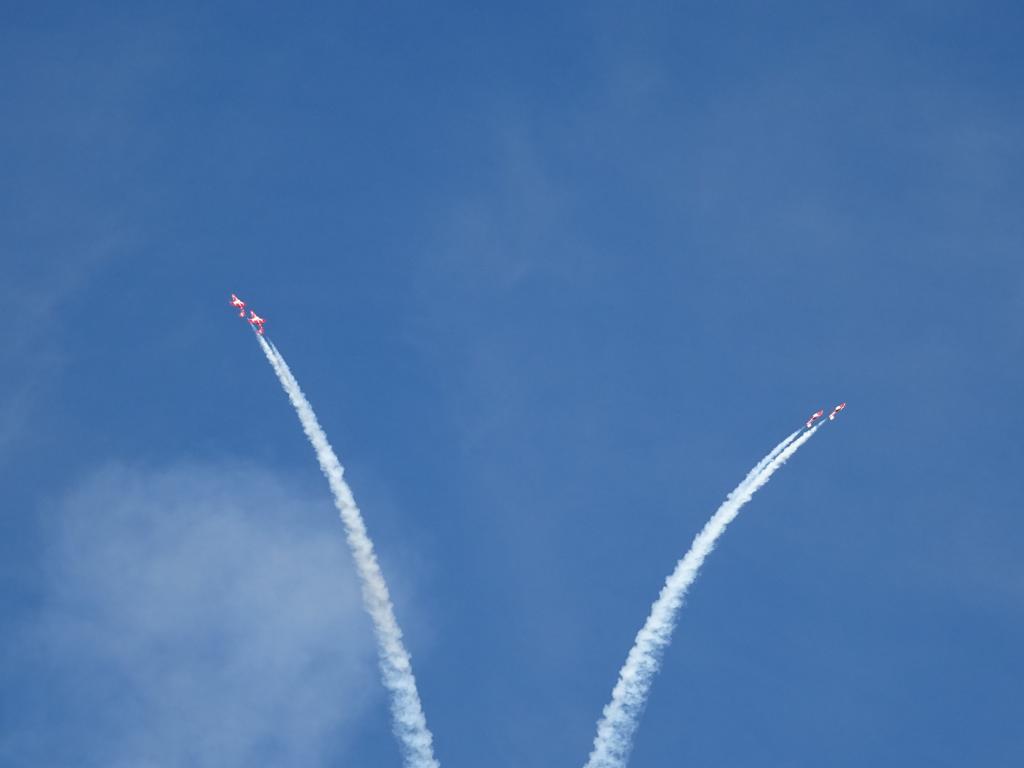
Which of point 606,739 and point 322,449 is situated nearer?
point 606,739

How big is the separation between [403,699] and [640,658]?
2021 centimetres

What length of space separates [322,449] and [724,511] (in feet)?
119

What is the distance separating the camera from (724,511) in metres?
162

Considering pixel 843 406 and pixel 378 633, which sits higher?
pixel 843 406

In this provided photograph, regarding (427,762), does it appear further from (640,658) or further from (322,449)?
(322,449)

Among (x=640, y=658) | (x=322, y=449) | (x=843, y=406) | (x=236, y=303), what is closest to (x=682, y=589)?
(x=640, y=658)

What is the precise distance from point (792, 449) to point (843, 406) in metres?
6.04

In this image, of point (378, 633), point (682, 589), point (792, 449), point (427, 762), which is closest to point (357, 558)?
point (378, 633)

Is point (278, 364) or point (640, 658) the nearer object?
point (640, 658)

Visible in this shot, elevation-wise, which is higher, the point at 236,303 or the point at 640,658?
the point at 236,303

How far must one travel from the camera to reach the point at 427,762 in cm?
14825

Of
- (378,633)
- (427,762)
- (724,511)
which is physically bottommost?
(427,762)

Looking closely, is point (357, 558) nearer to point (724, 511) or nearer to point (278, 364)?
point (278, 364)

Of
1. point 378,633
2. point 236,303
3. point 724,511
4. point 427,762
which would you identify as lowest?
point 427,762
